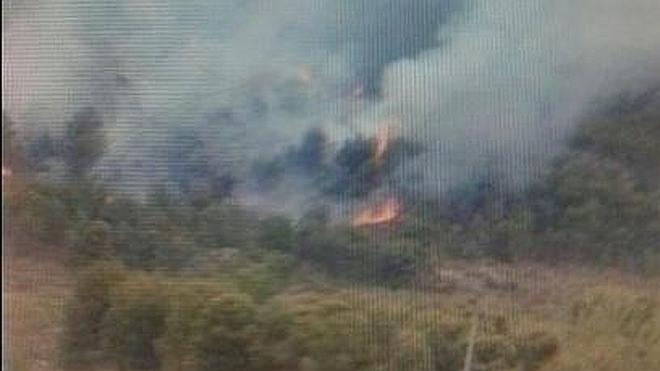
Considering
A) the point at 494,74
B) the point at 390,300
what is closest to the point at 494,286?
the point at 390,300

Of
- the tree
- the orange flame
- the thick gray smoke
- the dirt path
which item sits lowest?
the dirt path

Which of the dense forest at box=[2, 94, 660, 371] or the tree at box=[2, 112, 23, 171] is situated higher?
the tree at box=[2, 112, 23, 171]

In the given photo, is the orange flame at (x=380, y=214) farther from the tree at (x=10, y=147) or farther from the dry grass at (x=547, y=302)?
the tree at (x=10, y=147)

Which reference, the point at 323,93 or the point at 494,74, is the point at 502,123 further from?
the point at 323,93

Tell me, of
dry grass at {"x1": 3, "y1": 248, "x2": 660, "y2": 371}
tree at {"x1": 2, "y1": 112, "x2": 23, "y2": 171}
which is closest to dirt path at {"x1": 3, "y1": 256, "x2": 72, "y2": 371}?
tree at {"x1": 2, "y1": 112, "x2": 23, "y2": 171}

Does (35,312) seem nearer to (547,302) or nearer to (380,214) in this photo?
(380,214)

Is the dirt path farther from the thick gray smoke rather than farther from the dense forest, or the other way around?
the thick gray smoke
